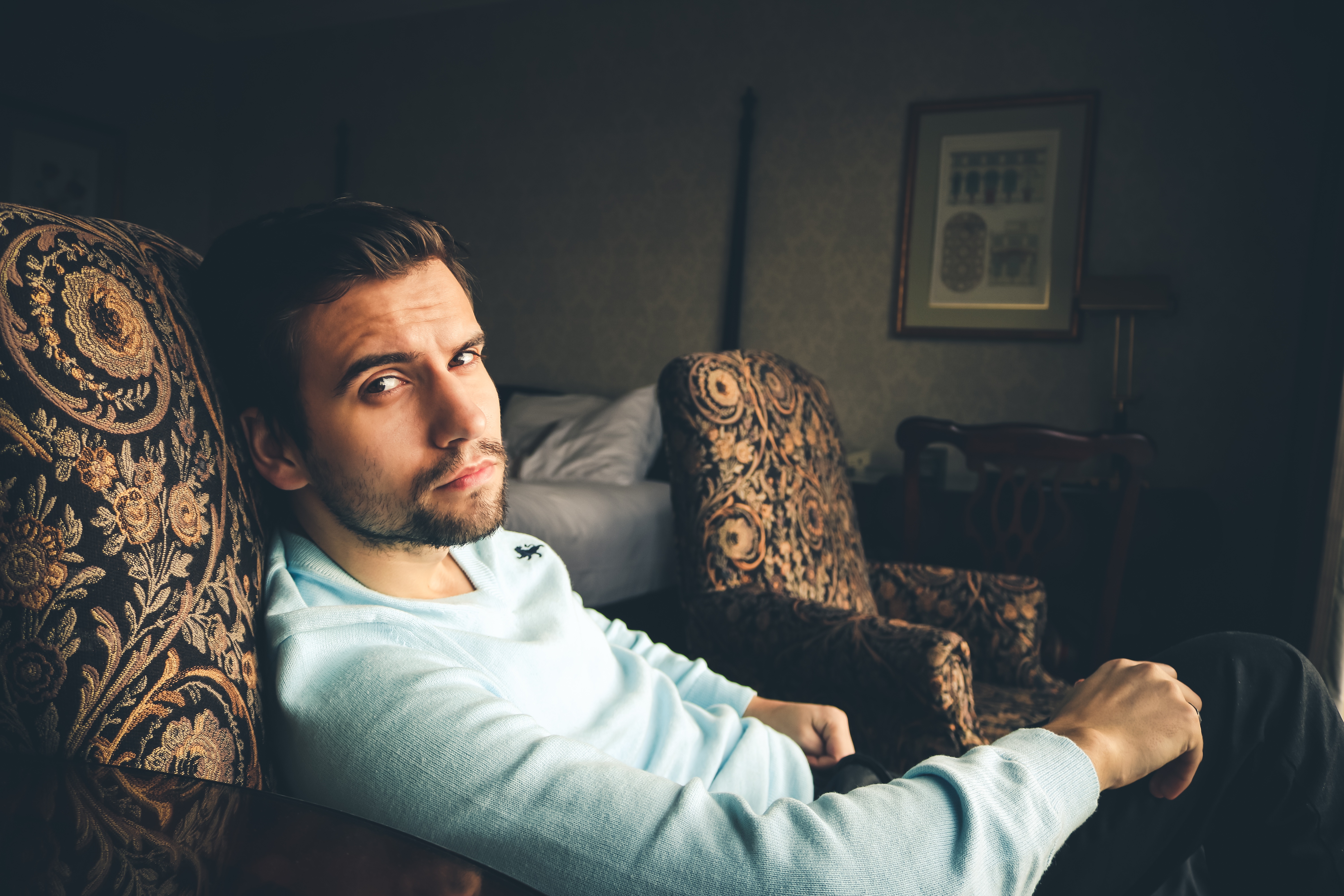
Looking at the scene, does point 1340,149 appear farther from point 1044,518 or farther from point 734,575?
point 734,575

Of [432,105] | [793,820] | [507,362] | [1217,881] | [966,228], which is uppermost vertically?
[432,105]

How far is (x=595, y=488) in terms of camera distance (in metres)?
3.12

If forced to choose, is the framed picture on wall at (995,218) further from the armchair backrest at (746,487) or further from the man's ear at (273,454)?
the man's ear at (273,454)

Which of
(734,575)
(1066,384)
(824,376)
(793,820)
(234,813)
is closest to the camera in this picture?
(234,813)

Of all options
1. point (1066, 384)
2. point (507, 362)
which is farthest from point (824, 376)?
point (507, 362)

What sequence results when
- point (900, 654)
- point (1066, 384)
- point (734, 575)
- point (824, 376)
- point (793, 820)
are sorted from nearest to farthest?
point (793, 820)
point (900, 654)
point (734, 575)
point (1066, 384)
point (824, 376)

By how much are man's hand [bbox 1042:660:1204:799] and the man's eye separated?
→ 2.27 feet

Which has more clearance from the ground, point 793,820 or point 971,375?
point 971,375

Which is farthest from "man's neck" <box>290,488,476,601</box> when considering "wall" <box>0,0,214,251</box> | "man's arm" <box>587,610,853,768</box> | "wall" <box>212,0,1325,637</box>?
"wall" <box>0,0,214,251</box>

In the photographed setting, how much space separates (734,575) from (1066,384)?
7.73ft

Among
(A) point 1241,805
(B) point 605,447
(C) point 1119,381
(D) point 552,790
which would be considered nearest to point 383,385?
(D) point 552,790

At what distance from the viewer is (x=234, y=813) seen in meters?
0.49

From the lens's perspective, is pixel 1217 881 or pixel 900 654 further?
pixel 900 654

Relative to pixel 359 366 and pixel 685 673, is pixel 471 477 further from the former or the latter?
pixel 685 673
